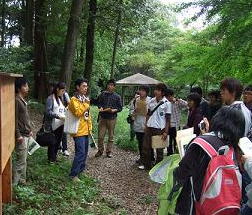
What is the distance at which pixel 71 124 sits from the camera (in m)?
7.98

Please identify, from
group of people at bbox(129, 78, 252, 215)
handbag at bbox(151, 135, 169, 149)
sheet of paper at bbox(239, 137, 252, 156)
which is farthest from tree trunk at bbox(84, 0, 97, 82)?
sheet of paper at bbox(239, 137, 252, 156)

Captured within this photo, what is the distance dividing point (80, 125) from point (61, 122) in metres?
1.32

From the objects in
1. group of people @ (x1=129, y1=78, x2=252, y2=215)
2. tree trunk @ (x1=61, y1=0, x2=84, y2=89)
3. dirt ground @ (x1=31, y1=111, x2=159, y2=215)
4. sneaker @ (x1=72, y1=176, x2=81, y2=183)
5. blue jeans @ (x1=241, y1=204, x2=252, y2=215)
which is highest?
tree trunk @ (x1=61, y1=0, x2=84, y2=89)

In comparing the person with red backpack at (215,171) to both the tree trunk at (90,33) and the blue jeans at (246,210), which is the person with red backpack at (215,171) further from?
the tree trunk at (90,33)

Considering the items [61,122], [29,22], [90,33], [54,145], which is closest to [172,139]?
[61,122]

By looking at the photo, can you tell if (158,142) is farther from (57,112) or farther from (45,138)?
(45,138)

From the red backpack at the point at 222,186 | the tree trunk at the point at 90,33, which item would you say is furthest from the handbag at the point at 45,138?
the tree trunk at the point at 90,33

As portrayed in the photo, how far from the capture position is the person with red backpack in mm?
3545

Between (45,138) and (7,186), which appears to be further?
(45,138)

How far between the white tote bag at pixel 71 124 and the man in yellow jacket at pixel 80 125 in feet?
0.22

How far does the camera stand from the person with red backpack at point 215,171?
3.54 m

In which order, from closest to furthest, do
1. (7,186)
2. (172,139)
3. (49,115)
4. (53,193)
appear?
(7,186) → (53,193) → (49,115) → (172,139)

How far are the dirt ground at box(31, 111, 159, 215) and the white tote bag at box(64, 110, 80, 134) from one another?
4.22ft

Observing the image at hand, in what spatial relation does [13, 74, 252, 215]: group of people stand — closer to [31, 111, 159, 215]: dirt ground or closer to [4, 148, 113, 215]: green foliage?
[4, 148, 113, 215]: green foliage
